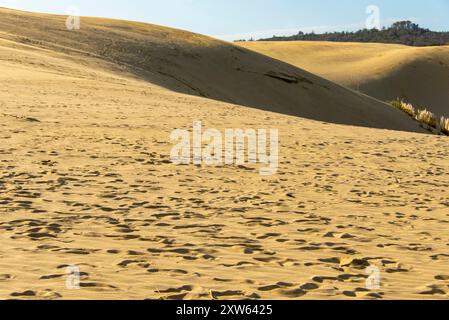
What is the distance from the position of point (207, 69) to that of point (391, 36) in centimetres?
10777

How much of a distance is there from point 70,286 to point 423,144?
40.4ft

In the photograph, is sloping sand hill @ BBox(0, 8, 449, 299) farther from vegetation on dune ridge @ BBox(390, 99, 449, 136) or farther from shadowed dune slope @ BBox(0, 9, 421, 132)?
vegetation on dune ridge @ BBox(390, 99, 449, 136)

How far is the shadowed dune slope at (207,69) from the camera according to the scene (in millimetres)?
29172

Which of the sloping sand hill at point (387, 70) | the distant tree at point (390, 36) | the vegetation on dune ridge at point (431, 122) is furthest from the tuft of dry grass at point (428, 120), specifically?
the distant tree at point (390, 36)

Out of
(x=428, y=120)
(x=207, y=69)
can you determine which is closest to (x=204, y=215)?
(x=207, y=69)

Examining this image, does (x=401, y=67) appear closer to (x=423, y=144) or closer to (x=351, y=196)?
(x=423, y=144)

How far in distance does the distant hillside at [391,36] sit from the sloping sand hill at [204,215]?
115676mm

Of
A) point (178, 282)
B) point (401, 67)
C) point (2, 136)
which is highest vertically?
point (401, 67)

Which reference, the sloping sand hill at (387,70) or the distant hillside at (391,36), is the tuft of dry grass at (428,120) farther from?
the distant hillside at (391,36)

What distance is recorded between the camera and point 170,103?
1897 centimetres

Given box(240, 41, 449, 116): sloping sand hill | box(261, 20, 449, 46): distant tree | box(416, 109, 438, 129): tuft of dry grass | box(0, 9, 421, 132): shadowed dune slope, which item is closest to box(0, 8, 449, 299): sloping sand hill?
box(0, 9, 421, 132): shadowed dune slope

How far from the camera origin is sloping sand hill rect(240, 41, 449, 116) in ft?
179

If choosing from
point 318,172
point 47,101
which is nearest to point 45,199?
point 318,172

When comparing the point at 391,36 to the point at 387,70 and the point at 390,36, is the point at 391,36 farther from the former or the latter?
the point at 387,70
